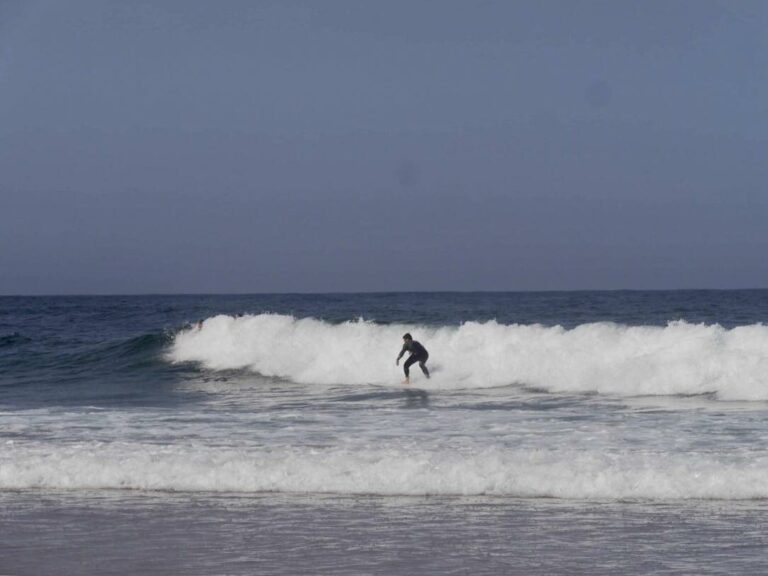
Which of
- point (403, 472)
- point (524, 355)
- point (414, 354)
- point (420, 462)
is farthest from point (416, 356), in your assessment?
point (403, 472)

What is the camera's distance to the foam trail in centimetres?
2050

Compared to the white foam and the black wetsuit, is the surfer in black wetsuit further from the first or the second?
the white foam

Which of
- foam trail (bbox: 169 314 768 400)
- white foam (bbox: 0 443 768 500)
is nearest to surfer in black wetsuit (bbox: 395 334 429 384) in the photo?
foam trail (bbox: 169 314 768 400)

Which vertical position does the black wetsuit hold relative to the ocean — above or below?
above

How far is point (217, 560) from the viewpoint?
812 centimetres

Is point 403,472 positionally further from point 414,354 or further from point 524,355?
point 524,355

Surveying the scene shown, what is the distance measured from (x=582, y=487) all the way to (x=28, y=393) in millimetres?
15544

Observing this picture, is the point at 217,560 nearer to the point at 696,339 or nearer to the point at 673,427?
the point at 673,427

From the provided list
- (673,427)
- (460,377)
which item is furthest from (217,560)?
(460,377)

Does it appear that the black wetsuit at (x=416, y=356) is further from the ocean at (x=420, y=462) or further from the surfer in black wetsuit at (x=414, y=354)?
the ocean at (x=420, y=462)

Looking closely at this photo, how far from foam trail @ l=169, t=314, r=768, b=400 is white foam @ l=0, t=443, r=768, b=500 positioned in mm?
8367

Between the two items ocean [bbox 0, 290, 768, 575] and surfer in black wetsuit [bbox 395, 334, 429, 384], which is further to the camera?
surfer in black wetsuit [bbox 395, 334, 429, 384]

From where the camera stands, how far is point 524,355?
935 inches

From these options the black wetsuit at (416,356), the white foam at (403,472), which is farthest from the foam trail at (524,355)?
the white foam at (403,472)
